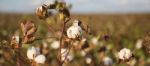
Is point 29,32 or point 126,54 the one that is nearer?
point 29,32

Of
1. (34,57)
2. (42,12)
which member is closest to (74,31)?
(42,12)

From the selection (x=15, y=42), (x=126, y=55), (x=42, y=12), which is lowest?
(x=126, y=55)

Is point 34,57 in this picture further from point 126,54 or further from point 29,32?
point 126,54

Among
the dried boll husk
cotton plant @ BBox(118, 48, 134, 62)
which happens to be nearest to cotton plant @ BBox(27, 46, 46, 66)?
the dried boll husk

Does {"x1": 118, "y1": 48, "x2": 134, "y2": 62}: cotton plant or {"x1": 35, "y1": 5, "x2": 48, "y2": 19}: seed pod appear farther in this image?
{"x1": 118, "y1": 48, "x2": 134, "y2": 62}: cotton plant

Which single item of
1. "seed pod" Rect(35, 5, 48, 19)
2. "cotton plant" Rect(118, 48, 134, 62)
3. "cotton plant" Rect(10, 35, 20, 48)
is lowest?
"cotton plant" Rect(118, 48, 134, 62)

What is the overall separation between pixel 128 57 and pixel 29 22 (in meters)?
0.44

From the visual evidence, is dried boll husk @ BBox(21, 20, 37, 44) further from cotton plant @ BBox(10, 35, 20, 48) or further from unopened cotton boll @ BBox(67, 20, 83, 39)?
unopened cotton boll @ BBox(67, 20, 83, 39)

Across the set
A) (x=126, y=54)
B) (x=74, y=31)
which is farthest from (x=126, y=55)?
(x=74, y=31)

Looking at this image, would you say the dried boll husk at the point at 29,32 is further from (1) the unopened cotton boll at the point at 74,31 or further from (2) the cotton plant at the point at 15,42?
(1) the unopened cotton boll at the point at 74,31

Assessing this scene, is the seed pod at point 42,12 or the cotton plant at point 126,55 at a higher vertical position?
the seed pod at point 42,12

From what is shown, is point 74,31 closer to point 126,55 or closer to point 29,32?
point 29,32

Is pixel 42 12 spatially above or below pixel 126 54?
above

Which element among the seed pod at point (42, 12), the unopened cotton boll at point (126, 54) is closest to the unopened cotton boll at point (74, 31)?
the seed pod at point (42, 12)
